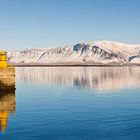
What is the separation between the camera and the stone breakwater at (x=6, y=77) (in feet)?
189

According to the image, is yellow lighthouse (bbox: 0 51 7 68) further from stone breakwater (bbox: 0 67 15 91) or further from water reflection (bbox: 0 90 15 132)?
water reflection (bbox: 0 90 15 132)

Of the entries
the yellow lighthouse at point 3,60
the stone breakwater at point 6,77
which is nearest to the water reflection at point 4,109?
the stone breakwater at point 6,77

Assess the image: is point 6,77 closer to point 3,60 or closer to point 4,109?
point 3,60

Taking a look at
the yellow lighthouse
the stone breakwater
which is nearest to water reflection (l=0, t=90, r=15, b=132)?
the stone breakwater

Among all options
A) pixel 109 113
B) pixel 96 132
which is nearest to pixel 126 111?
pixel 109 113

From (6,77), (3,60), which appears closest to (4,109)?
(6,77)

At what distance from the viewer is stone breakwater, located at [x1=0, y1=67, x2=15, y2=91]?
189 ft

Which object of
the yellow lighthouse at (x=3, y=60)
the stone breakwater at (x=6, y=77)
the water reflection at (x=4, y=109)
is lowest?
the water reflection at (x=4, y=109)

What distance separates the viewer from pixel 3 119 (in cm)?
3384

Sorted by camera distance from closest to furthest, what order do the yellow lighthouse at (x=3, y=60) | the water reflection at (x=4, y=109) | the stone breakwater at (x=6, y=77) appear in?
the water reflection at (x=4, y=109), the stone breakwater at (x=6, y=77), the yellow lighthouse at (x=3, y=60)

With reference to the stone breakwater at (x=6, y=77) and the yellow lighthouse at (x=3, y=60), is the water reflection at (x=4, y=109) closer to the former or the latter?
the stone breakwater at (x=6, y=77)

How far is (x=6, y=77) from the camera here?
58.1 metres

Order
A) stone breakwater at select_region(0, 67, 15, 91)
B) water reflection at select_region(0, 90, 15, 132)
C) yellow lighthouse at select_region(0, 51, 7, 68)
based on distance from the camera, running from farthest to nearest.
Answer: yellow lighthouse at select_region(0, 51, 7, 68), stone breakwater at select_region(0, 67, 15, 91), water reflection at select_region(0, 90, 15, 132)

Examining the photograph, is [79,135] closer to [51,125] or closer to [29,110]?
[51,125]
